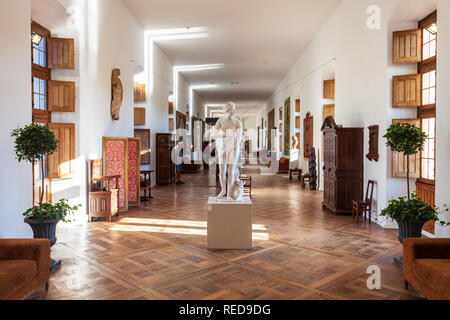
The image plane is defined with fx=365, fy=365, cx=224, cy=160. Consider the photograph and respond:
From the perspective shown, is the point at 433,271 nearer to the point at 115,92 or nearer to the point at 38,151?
the point at 38,151

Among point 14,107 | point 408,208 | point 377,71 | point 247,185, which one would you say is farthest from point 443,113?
point 247,185

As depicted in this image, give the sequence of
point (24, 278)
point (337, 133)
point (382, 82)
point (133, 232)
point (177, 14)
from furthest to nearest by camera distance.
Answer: point (177, 14) < point (337, 133) < point (382, 82) < point (133, 232) < point (24, 278)

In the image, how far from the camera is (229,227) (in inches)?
212

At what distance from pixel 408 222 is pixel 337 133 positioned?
3.76 meters

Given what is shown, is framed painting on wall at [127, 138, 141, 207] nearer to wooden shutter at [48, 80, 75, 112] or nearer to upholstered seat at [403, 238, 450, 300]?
wooden shutter at [48, 80, 75, 112]

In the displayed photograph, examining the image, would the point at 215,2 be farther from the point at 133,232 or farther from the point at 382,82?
the point at 133,232

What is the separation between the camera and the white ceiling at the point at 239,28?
984cm

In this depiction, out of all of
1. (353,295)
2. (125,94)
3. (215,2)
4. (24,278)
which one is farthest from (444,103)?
(125,94)

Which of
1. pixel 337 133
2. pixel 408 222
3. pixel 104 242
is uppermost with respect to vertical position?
pixel 337 133

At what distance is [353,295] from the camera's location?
3639mm

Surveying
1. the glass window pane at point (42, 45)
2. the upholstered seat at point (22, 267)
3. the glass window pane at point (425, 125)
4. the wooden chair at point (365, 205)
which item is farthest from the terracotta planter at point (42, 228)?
the glass window pane at point (425, 125)

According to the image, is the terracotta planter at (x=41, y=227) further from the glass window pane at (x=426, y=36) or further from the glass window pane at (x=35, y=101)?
the glass window pane at (x=426, y=36)

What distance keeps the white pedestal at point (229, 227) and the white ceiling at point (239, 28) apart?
636 centimetres

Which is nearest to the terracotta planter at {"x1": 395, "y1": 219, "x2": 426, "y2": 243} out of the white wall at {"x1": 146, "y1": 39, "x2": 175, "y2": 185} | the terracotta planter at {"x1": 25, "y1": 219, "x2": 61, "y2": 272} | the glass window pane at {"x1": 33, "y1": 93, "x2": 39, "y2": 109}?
the terracotta planter at {"x1": 25, "y1": 219, "x2": 61, "y2": 272}
